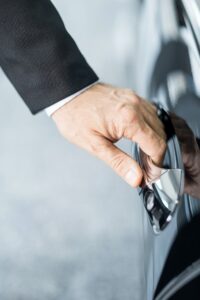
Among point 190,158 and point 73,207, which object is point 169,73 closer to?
point 190,158

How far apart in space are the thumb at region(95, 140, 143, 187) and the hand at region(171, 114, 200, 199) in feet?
0.23

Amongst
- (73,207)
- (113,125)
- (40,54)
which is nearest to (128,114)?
(113,125)

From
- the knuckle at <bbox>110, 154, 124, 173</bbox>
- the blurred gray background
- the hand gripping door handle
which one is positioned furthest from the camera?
the blurred gray background

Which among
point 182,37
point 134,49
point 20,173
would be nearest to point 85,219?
point 20,173

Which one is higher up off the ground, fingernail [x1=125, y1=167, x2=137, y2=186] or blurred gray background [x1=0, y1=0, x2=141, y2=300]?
fingernail [x1=125, y1=167, x2=137, y2=186]

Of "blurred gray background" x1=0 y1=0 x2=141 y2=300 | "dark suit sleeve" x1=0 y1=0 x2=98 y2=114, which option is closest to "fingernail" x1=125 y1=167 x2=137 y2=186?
"dark suit sleeve" x1=0 y1=0 x2=98 y2=114

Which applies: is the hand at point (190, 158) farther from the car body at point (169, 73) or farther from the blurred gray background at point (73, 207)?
the blurred gray background at point (73, 207)

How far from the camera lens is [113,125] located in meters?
0.73

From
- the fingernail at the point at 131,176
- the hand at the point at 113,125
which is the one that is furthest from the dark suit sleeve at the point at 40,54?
the fingernail at the point at 131,176

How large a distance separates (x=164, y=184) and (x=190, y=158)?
0.04 meters

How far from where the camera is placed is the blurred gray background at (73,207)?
1.06 m

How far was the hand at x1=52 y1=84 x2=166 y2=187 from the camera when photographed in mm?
700

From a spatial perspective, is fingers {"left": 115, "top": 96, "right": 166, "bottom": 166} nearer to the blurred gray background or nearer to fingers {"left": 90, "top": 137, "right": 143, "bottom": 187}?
fingers {"left": 90, "top": 137, "right": 143, "bottom": 187}

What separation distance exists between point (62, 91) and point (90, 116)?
0.19ft
